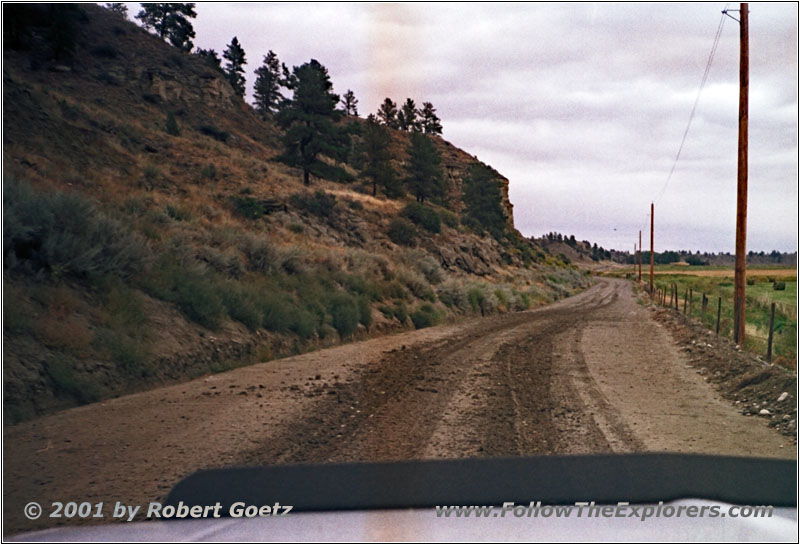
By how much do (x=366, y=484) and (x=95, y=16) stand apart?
82984mm

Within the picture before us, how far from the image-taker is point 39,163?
22750 mm

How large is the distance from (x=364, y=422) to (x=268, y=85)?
319ft

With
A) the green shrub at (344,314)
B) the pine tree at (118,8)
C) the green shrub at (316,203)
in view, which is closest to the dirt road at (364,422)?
the green shrub at (344,314)

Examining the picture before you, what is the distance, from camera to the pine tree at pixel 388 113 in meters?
101

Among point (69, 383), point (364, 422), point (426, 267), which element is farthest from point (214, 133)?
point (364, 422)

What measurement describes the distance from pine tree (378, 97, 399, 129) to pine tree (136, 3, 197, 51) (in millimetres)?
30567

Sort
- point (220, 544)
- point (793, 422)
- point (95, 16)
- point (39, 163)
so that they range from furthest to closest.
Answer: point (95, 16) < point (39, 163) < point (793, 422) < point (220, 544)

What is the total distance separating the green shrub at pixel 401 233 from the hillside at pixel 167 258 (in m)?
0.18

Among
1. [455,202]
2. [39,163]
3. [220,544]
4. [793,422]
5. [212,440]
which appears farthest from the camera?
[455,202]

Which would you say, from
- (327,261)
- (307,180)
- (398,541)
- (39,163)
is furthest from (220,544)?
(307,180)

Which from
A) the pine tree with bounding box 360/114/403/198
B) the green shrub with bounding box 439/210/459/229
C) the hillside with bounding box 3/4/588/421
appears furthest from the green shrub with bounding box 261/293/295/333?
the pine tree with bounding box 360/114/403/198

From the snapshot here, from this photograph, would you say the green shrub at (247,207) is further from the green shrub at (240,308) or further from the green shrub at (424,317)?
the green shrub at (240,308)

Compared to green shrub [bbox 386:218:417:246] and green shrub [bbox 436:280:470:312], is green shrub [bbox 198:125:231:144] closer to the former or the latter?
green shrub [bbox 386:218:417:246]

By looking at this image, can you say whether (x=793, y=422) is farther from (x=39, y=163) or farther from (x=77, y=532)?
(x=39, y=163)
